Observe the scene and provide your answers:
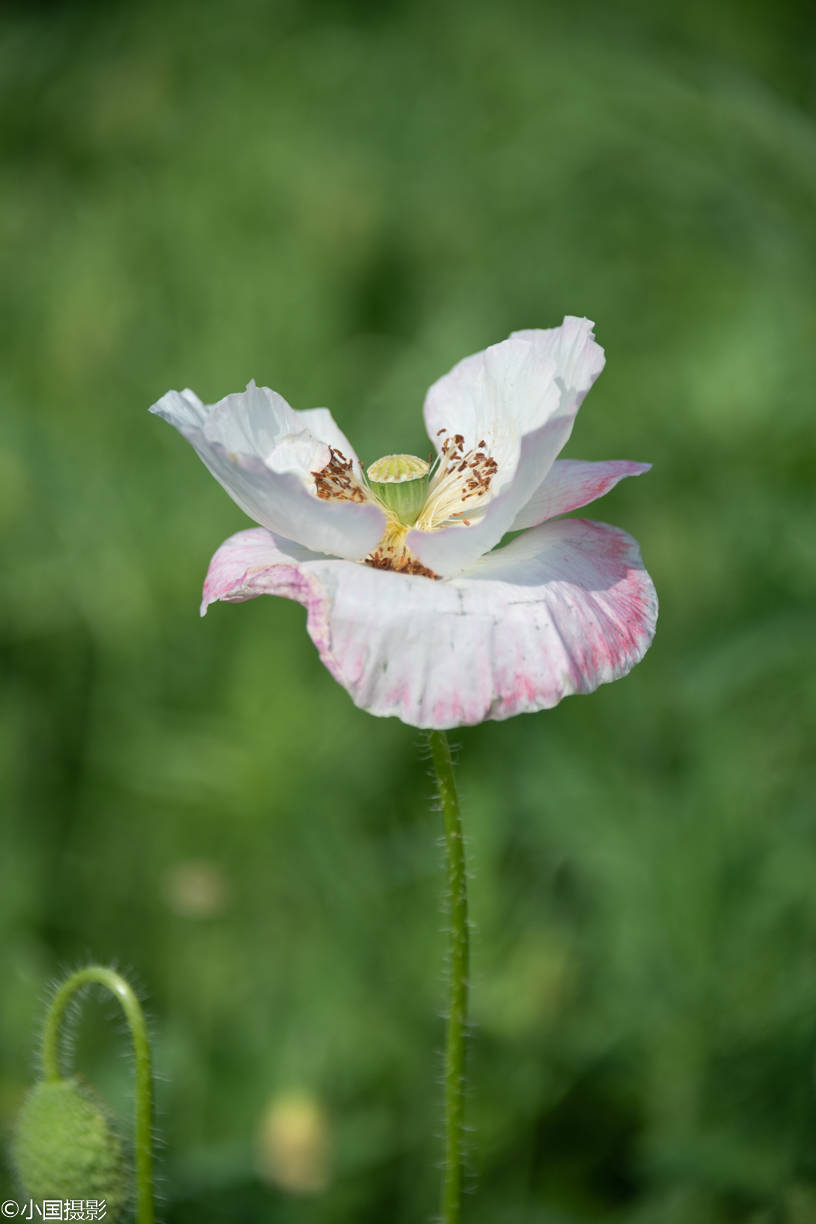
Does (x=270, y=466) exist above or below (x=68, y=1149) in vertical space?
above

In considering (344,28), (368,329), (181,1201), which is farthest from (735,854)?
(344,28)

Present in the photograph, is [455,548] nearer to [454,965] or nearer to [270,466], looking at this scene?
[270,466]

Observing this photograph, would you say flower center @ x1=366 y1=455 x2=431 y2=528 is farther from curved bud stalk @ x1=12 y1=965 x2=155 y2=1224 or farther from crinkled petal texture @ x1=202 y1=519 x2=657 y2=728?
curved bud stalk @ x1=12 y1=965 x2=155 y2=1224

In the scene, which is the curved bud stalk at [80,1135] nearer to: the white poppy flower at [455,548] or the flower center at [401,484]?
the white poppy flower at [455,548]

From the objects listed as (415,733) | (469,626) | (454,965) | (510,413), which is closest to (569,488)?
(510,413)

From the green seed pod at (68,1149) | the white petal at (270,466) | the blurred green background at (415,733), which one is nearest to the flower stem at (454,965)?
the white petal at (270,466)

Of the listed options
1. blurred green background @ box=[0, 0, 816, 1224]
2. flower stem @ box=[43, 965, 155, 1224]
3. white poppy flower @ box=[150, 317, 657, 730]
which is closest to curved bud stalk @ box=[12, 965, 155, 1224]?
flower stem @ box=[43, 965, 155, 1224]

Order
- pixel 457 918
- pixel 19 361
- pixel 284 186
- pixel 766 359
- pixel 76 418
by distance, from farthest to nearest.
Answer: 1. pixel 284 186
2. pixel 19 361
3. pixel 76 418
4. pixel 766 359
5. pixel 457 918

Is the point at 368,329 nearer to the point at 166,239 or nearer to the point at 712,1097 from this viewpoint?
the point at 166,239
